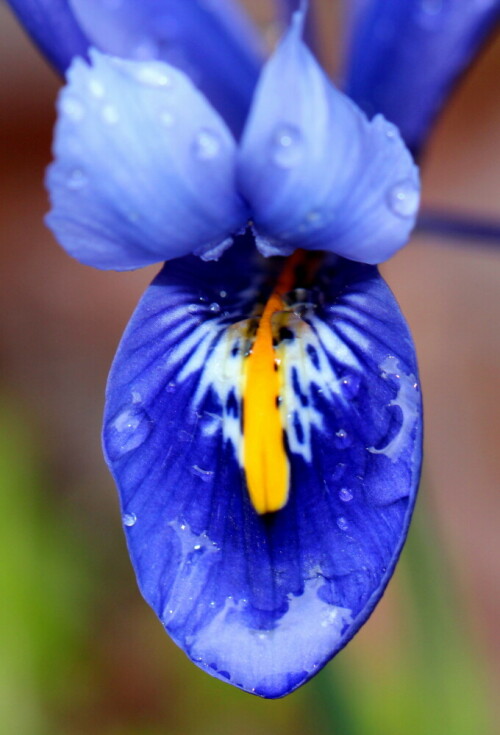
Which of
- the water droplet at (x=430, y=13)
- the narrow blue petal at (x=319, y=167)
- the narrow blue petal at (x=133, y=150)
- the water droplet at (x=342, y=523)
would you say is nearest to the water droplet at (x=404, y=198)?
the narrow blue petal at (x=319, y=167)

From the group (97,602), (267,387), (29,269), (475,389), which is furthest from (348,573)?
(29,269)

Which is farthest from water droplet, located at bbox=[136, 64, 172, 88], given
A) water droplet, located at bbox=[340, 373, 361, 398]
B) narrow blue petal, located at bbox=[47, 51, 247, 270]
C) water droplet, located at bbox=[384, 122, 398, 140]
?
water droplet, located at bbox=[340, 373, 361, 398]

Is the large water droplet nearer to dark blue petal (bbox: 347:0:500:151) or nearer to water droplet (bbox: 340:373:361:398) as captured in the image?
water droplet (bbox: 340:373:361:398)

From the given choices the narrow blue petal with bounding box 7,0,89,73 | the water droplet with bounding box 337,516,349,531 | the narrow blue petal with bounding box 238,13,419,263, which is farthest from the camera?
the narrow blue petal with bounding box 7,0,89,73

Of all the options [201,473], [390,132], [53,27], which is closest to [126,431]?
[201,473]

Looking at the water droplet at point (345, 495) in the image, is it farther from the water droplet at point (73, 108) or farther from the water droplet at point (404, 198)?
the water droplet at point (73, 108)

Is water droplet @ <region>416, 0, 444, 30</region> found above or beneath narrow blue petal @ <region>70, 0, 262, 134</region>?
above

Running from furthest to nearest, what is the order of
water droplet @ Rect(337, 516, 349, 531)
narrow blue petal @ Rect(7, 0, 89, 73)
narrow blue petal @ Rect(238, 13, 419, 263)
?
narrow blue petal @ Rect(7, 0, 89, 73)
water droplet @ Rect(337, 516, 349, 531)
narrow blue petal @ Rect(238, 13, 419, 263)
